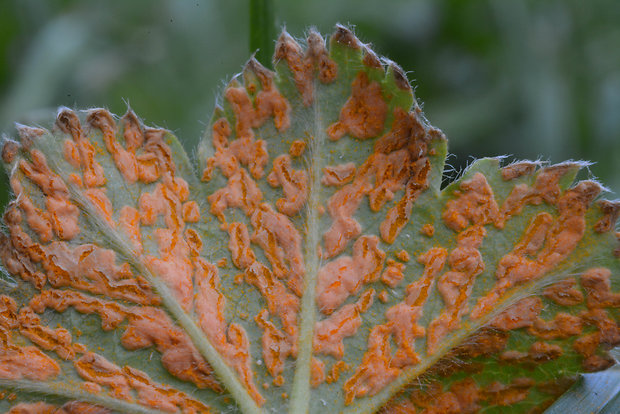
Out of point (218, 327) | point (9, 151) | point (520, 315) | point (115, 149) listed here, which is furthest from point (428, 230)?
point (9, 151)

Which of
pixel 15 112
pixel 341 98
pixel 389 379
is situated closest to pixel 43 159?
pixel 341 98

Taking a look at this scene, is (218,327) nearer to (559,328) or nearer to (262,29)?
(559,328)

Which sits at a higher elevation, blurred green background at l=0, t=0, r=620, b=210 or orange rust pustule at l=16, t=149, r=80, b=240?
blurred green background at l=0, t=0, r=620, b=210

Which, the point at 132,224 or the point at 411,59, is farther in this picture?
the point at 411,59

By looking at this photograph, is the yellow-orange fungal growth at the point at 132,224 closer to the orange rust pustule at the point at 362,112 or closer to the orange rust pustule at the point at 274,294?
the orange rust pustule at the point at 274,294

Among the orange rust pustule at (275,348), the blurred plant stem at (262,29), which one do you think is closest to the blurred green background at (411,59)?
the blurred plant stem at (262,29)

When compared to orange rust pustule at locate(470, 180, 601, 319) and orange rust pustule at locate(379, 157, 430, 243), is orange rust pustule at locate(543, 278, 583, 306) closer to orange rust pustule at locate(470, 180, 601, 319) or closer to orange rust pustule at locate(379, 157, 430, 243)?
orange rust pustule at locate(470, 180, 601, 319)

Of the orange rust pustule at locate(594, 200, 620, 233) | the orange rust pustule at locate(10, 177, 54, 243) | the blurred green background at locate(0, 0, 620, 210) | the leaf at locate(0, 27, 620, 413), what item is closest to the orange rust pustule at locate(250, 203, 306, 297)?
the leaf at locate(0, 27, 620, 413)
